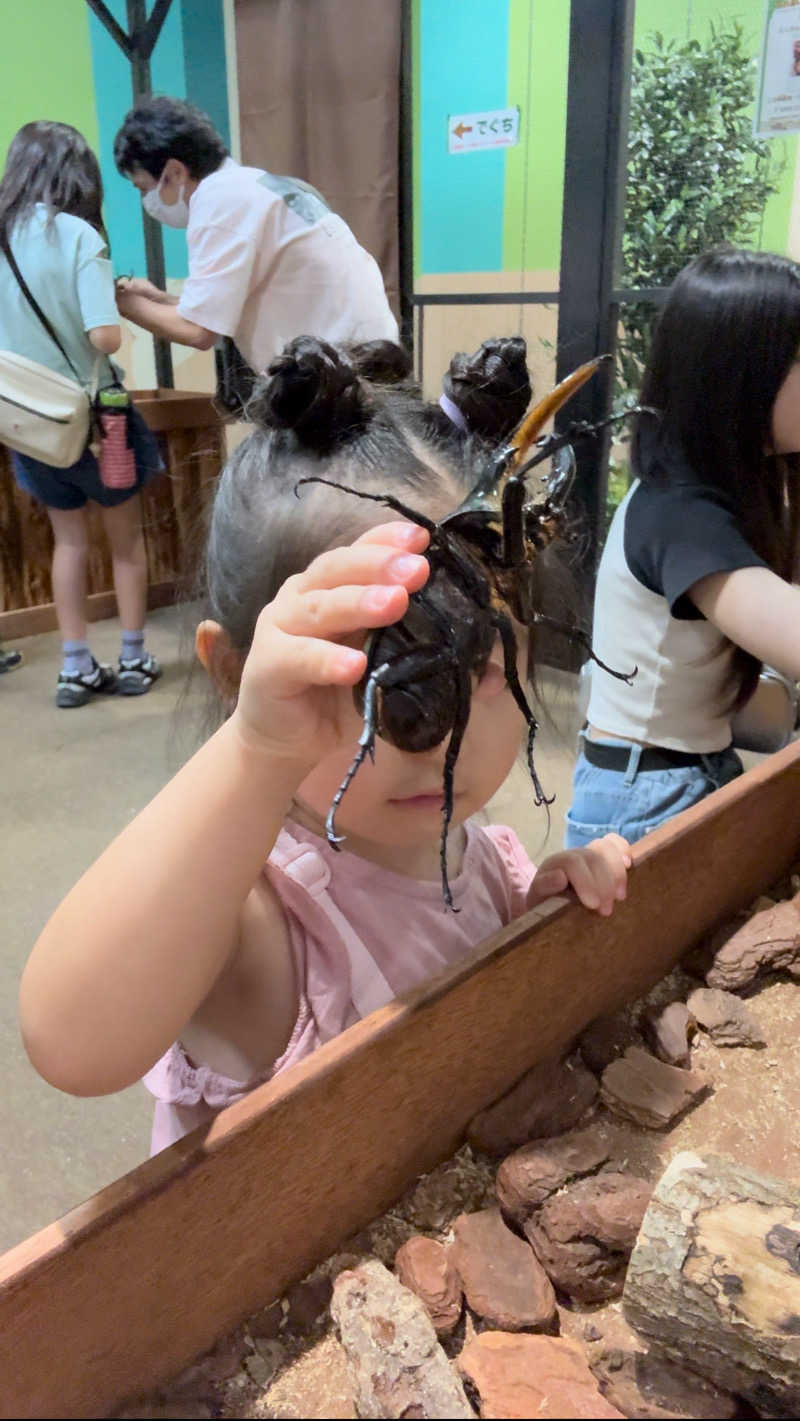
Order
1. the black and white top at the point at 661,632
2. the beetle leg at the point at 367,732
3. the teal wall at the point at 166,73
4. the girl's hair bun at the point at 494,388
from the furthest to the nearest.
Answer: the teal wall at the point at 166,73, the black and white top at the point at 661,632, the girl's hair bun at the point at 494,388, the beetle leg at the point at 367,732

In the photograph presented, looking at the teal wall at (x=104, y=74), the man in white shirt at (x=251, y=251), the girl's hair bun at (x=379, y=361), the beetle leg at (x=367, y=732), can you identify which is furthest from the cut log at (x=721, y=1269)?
the teal wall at (x=104, y=74)

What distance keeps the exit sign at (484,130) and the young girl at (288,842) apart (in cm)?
248

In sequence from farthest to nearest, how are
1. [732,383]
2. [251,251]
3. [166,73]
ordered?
[166,73] → [251,251] → [732,383]

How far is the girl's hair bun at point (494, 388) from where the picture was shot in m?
0.68

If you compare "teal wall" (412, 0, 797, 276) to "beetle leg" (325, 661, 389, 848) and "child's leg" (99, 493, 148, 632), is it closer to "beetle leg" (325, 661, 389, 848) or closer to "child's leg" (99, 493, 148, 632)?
"child's leg" (99, 493, 148, 632)

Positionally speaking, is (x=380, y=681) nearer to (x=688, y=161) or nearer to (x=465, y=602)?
(x=465, y=602)

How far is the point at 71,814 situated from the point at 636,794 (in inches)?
52.2

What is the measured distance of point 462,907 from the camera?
33.5 inches

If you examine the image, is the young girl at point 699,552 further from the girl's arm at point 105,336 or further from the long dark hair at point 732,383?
the girl's arm at point 105,336

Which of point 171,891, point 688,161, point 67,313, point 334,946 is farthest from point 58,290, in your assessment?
point 171,891

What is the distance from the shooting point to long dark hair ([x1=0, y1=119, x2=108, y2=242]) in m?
2.32

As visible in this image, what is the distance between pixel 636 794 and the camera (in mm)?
1304

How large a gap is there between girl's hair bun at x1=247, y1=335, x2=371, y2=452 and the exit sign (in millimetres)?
A: 2527

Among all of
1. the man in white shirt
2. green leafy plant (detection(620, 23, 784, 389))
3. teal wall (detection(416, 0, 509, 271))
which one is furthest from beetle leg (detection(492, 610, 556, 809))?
teal wall (detection(416, 0, 509, 271))
